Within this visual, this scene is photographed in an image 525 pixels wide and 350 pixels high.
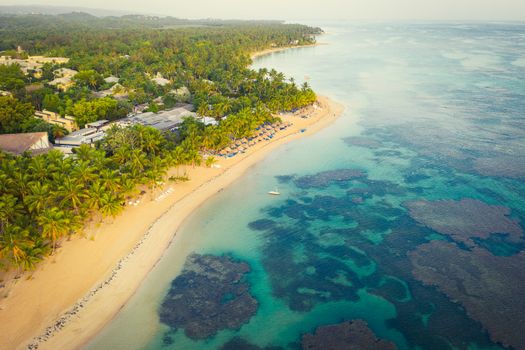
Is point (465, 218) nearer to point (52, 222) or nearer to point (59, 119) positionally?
point (52, 222)

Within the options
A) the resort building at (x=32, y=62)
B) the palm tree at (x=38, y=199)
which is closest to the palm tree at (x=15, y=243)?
the palm tree at (x=38, y=199)

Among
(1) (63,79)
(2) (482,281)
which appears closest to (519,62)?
(2) (482,281)

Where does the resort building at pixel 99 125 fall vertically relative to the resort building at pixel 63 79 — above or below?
below

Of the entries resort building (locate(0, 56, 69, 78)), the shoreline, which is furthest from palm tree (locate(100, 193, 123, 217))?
the shoreline

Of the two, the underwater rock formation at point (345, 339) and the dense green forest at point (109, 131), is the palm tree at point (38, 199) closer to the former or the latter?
the dense green forest at point (109, 131)

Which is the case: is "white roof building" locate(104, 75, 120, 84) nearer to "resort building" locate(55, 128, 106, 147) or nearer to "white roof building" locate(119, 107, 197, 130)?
"white roof building" locate(119, 107, 197, 130)

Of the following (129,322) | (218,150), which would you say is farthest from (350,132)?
(129,322)
